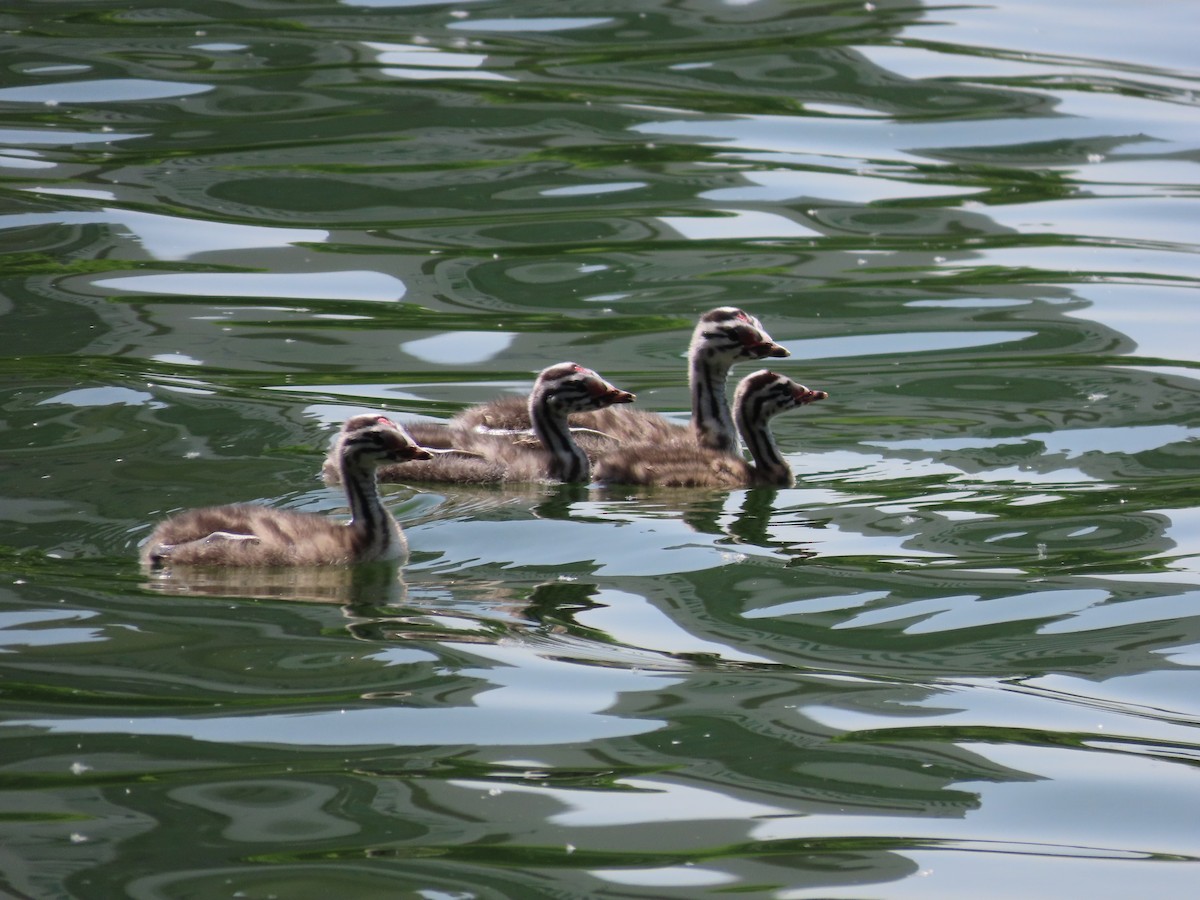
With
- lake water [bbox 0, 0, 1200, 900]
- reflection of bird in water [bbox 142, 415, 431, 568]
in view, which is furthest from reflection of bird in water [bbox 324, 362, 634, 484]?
reflection of bird in water [bbox 142, 415, 431, 568]

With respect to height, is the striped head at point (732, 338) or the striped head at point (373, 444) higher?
the striped head at point (732, 338)

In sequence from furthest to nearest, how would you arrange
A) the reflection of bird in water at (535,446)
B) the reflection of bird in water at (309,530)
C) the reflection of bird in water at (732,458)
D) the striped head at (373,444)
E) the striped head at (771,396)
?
the striped head at (771,396), the reflection of bird in water at (732,458), the reflection of bird in water at (535,446), the striped head at (373,444), the reflection of bird in water at (309,530)

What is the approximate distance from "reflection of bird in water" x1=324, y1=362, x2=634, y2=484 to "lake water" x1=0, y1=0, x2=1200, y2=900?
15cm

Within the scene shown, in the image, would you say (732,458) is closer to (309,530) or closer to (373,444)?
(373,444)

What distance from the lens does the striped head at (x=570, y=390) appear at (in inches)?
407

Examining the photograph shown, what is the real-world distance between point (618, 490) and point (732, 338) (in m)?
1.30

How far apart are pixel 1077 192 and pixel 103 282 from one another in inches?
299

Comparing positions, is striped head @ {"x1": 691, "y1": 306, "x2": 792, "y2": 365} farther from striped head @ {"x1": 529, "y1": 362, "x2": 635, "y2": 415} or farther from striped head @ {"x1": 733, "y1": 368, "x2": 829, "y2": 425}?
striped head @ {"x1": 529, "y1": 362, "x2": 635, "y2": 415}

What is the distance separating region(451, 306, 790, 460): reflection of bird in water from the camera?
35.5ft

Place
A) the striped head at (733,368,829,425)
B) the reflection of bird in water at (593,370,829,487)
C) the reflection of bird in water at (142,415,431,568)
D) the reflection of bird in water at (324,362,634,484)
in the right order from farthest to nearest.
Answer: the striped head at (733,368,829,425) < the reflection of bird in water at (593,370,829,487) < the reflection of bird in water at (324,362,634,484) < the reflection of bird in water at (142,415,431,568)

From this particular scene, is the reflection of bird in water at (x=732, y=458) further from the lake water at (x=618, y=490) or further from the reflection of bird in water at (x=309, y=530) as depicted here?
the reflection of bird in water at (x=309, y=530)

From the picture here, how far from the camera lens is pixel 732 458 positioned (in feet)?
34.7

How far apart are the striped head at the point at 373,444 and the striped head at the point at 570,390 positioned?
1436mm

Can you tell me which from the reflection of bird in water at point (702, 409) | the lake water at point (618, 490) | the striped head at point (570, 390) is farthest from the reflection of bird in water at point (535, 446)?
the reflection of bird in water at point (702, 409)
